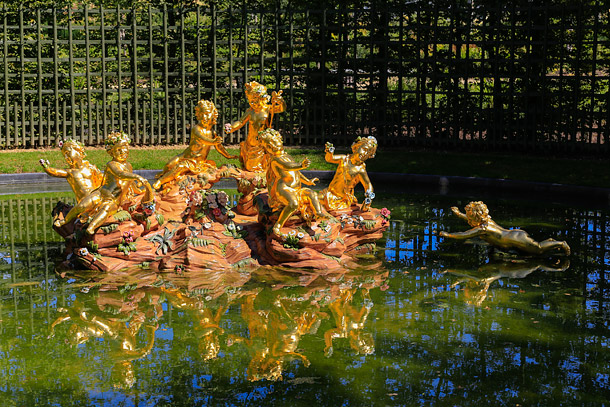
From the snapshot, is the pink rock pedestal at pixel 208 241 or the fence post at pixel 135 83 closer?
the pink rock pedestal at pixel 208 241

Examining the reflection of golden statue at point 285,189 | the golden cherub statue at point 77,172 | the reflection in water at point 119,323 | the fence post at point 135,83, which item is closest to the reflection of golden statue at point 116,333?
the reflection in water at point 119,323

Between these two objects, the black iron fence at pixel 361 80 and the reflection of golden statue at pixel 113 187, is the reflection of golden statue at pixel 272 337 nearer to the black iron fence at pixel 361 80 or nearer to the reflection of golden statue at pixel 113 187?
the reflection of golden statue at pixel 113 187

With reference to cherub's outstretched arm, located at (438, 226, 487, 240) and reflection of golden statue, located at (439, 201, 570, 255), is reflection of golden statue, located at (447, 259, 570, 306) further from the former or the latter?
cherub's outstretched arm, located at (438, 226, 487, 240)

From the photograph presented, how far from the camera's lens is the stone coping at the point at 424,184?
13.1 meters

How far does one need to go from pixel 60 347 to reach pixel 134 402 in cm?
135

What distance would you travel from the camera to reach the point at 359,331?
7.01m

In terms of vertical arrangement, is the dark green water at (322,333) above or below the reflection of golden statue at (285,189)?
below

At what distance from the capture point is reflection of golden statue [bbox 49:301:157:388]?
6102 mm

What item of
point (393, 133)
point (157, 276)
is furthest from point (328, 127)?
Answer: point (157, 276)

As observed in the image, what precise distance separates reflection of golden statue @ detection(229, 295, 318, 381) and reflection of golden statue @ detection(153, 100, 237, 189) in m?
3.43

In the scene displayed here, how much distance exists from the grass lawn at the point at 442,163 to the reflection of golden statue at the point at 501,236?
4.48 meters

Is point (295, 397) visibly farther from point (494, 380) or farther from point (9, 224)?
point (9, 224)

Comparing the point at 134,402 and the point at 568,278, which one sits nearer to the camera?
the point at 134,402

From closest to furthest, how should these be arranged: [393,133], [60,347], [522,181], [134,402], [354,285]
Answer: [134,402] → [60,347] → [354,285] → [522,181] → [393,133]
